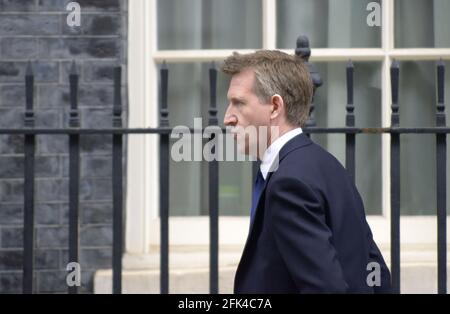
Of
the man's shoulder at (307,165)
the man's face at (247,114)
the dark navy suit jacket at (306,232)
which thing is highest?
the man's face at (247,114)

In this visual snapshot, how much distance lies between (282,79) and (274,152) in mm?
210

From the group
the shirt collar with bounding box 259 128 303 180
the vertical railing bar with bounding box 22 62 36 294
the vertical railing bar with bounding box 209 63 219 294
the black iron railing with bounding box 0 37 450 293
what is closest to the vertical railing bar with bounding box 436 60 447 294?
the black iron railing with bounding box 0 37 450 293

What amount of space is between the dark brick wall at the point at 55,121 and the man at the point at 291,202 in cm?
235

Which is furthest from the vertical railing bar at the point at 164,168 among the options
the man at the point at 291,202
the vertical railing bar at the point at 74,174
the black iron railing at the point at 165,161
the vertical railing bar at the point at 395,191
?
the man at the point at 291,202

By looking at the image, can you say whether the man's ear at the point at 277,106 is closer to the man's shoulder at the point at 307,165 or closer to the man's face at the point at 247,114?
the man's face at the point at 247,114

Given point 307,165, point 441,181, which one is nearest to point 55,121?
point 441,181

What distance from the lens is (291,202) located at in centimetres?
268

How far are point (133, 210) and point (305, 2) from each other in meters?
1.48

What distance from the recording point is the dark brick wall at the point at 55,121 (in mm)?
5199

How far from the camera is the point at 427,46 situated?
5.54 metres

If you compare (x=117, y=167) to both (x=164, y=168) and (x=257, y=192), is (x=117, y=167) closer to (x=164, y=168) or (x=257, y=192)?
(x=164, y=168)

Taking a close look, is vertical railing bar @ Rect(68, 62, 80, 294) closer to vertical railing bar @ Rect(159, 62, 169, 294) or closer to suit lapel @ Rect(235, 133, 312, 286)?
vertical railing bar @ Rect(159, 62, 169, 294)

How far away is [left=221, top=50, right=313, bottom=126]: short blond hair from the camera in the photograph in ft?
9.46
